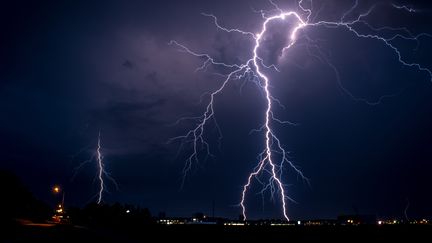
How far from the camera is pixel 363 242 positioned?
29.5 m

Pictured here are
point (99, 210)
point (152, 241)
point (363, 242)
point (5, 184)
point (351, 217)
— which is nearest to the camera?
point (152, 241)

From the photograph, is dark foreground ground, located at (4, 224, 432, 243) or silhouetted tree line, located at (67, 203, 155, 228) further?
silhouetted tree line, located at (67, 203, 155, 228)

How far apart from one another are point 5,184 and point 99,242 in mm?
26326

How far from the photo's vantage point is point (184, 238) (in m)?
26.0

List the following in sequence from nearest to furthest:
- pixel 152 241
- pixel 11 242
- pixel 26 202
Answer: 1. pixel 11 242
2. pixel 152 241
3. pixel 26 202

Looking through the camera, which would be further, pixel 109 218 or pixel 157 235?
pixel 109 218

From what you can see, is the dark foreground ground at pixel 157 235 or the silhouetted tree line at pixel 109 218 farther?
the silhouetted tree line at pixel 109 218

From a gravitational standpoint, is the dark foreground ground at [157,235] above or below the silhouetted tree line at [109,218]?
below

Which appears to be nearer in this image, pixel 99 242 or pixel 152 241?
pixel 99 242

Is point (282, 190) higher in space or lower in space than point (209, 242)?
higher

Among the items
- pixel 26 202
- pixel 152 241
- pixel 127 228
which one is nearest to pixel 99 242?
pixel 152 241

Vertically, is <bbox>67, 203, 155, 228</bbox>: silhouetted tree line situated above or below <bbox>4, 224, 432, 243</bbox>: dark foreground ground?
above

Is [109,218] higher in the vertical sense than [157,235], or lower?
higher

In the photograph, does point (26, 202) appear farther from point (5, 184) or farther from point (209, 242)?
point (209, 242)
